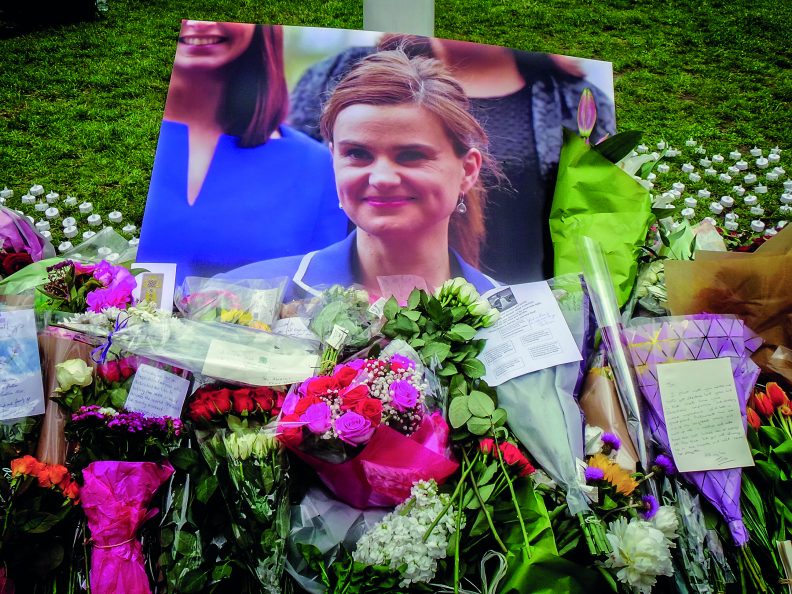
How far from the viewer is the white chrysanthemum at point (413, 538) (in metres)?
1.26

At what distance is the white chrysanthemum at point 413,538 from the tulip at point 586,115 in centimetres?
166

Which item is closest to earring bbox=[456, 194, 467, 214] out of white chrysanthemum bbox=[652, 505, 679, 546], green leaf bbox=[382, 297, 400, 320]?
green leaf bbox=[382, 297, 400, 320]

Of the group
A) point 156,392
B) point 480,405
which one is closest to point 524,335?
point 480,405

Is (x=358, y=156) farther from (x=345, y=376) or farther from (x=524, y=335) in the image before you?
(x=345, y=376)

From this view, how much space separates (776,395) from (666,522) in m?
0.56

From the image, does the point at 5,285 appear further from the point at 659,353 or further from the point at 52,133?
the point at 52,133

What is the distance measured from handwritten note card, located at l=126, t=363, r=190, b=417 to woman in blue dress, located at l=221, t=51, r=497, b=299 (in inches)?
25.6

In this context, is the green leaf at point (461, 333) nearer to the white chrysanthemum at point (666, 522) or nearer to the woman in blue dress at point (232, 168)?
the white chrysanthemum at point (666, 522)

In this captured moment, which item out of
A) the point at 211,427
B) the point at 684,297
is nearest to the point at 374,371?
the point at 211,427

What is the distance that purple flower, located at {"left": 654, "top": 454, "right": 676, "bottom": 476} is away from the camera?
4.97 ft

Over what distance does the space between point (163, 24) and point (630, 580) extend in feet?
17.1

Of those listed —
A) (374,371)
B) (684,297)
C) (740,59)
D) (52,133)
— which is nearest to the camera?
(374,371)

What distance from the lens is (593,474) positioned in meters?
1.43

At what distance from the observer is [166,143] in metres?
2.34
